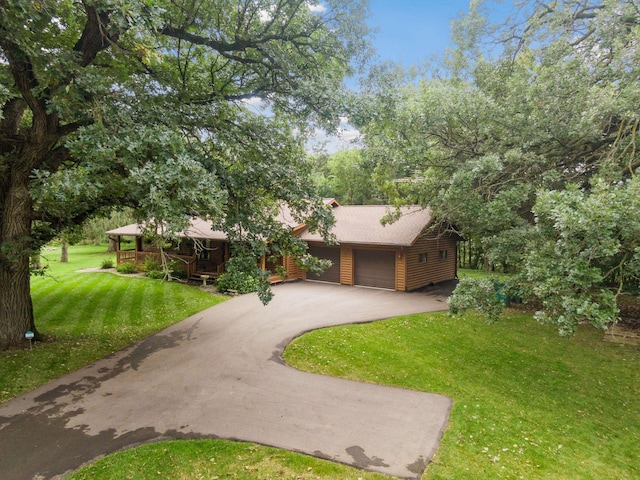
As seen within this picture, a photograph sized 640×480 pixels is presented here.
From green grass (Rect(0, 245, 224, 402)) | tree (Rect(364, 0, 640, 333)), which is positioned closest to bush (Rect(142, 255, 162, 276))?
green grass (Rect(0, 245, 224, 402))

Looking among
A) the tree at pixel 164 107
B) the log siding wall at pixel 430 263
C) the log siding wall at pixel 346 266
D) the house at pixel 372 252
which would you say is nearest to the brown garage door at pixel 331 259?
the house at pixel 372 252

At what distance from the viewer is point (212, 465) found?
16.5 feet

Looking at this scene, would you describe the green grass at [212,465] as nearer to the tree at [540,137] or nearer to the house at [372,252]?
the tree at [540,137]

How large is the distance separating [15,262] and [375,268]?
13.5 m

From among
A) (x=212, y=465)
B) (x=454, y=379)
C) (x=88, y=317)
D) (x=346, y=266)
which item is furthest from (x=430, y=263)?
→ (x=212, y=465)

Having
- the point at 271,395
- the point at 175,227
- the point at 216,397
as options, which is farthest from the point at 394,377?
the point at 175,227

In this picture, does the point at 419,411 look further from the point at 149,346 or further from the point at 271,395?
the point at 149,346

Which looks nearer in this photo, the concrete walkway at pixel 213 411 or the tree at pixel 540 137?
the concrete walkway at pixel 213 411

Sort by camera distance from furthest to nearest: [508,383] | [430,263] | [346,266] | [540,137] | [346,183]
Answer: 1. [346,183]
2. [430,263]
3. [346,266]
4. [540,137]
5. [508,383]

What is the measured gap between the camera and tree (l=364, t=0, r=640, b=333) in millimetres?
5488

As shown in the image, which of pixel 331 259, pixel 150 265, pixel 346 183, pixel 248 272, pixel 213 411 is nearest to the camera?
pixel 213 411

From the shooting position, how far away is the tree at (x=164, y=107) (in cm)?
547

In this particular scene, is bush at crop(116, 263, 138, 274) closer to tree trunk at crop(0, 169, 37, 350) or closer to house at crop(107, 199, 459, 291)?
house at crop(107, 199, 459, 291)

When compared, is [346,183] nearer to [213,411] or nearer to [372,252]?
[372,252]
